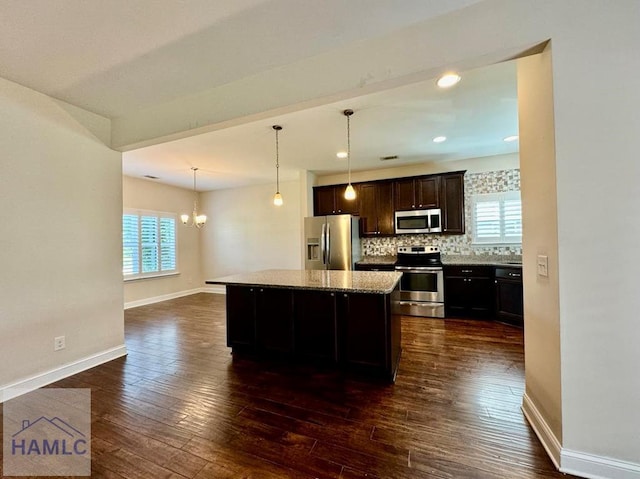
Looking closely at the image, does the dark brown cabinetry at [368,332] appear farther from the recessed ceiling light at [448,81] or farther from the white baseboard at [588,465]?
the recessed ceiling light at [448,81]

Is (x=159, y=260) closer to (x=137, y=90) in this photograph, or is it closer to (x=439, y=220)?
(x=137, y=90)

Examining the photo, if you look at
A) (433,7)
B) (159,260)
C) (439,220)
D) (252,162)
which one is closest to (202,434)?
(433,7)

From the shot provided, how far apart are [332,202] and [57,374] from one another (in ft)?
15.1

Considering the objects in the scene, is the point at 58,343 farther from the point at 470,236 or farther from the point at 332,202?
the point at 470,236

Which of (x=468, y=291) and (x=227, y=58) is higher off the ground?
(x=227, y=58)

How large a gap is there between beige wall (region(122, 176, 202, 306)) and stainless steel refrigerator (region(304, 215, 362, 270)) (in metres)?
3.70

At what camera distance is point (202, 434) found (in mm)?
1812

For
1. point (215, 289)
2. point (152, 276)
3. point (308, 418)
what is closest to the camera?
point (308, 418)

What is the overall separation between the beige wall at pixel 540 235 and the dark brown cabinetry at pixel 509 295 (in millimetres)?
2328

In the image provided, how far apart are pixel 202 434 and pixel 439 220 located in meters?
4.49

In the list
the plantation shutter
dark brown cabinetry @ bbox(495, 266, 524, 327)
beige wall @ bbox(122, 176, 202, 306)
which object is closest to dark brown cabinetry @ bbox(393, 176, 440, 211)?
dark brown cabinetry @ bbox(495, 266, 524, 327)

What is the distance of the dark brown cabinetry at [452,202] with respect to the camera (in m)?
4.76

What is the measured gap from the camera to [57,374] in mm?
2621

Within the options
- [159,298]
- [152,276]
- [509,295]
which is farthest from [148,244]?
[509,295]
